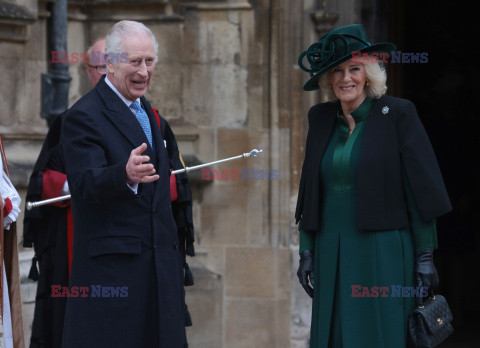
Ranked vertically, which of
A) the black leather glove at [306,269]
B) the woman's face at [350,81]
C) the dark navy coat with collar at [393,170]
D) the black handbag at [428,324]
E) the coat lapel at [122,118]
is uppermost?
the woman's face at [350,81]

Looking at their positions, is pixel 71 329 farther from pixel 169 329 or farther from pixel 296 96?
pixel 296 96

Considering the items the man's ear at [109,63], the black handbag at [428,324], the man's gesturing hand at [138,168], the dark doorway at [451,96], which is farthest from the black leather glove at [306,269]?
the dark doorway at [451,96]

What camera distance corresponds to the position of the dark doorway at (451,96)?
10.5 metres

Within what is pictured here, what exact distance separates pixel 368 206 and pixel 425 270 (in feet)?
1.22

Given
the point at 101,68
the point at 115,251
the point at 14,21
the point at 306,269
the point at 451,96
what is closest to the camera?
the point at 115,251

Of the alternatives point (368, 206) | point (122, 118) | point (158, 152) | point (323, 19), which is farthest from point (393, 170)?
point (323, 19)

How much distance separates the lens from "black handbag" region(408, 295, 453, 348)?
4430 mm

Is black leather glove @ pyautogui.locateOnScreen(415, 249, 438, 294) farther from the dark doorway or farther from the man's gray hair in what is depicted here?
the dark doorway

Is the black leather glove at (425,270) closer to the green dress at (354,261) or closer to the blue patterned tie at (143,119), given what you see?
the green dress at (354,261)

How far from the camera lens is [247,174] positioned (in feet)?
24.1

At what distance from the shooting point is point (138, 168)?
3.96 m

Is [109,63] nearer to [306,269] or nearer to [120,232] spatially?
[120,232]

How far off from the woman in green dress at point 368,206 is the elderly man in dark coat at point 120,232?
2.36ft

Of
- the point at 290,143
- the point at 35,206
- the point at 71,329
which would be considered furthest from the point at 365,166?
the point at 290,143
